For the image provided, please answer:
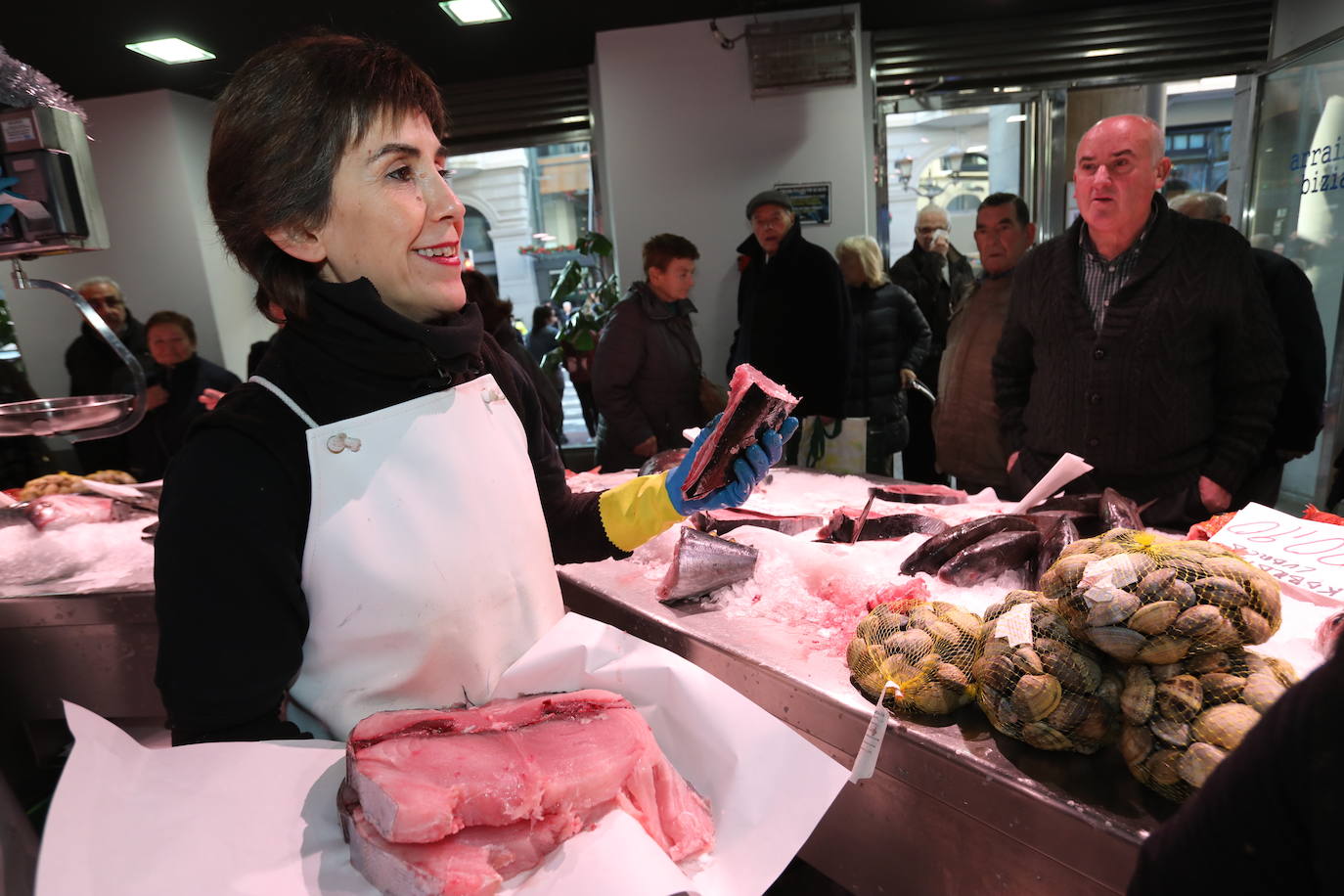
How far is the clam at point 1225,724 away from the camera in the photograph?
0.95 metres

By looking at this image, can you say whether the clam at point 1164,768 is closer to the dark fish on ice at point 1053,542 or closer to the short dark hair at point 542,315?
the dark fish on ice at point 1053,542

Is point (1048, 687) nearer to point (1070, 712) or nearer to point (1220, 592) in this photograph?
point (1070, 712)

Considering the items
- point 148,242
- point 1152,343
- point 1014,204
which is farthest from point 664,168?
point 148,242

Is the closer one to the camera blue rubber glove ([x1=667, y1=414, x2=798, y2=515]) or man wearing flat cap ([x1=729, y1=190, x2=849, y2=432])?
blue rubber glove ([x1=667, y1=414, x2=798, y2=515])

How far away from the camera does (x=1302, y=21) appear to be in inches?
227

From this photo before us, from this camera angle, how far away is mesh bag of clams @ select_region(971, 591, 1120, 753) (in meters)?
1.10

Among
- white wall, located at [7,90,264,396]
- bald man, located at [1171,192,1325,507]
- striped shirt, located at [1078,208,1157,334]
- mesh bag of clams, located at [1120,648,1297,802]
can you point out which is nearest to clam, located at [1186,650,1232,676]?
mesh bag of clams, located at [1120,648,1297,802]

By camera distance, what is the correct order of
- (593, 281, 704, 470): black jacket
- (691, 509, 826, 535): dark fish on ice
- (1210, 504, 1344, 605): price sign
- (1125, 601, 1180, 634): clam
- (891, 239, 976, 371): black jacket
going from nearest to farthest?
(1125, 601, 1180, 634): clam < (1210, 504, 1344, 605): price sign < (691, 509, 826, 535): dark fish on ice < (593, 281, 704, 470): black jacket < (891, 239, 976, 371): black jacket

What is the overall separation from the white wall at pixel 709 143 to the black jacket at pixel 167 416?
126 inches

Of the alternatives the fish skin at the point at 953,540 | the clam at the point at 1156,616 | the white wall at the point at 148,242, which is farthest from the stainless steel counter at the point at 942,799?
the white wall at the point at 148,242

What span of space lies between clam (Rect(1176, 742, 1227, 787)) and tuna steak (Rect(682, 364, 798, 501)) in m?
0.84

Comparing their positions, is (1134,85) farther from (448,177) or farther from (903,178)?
(448,177)

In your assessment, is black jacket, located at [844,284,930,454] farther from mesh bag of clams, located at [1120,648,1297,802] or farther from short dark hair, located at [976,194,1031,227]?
mesh bag of clams, located at [1120,648,1297,802]

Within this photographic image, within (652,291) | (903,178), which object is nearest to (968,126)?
(903,178)
